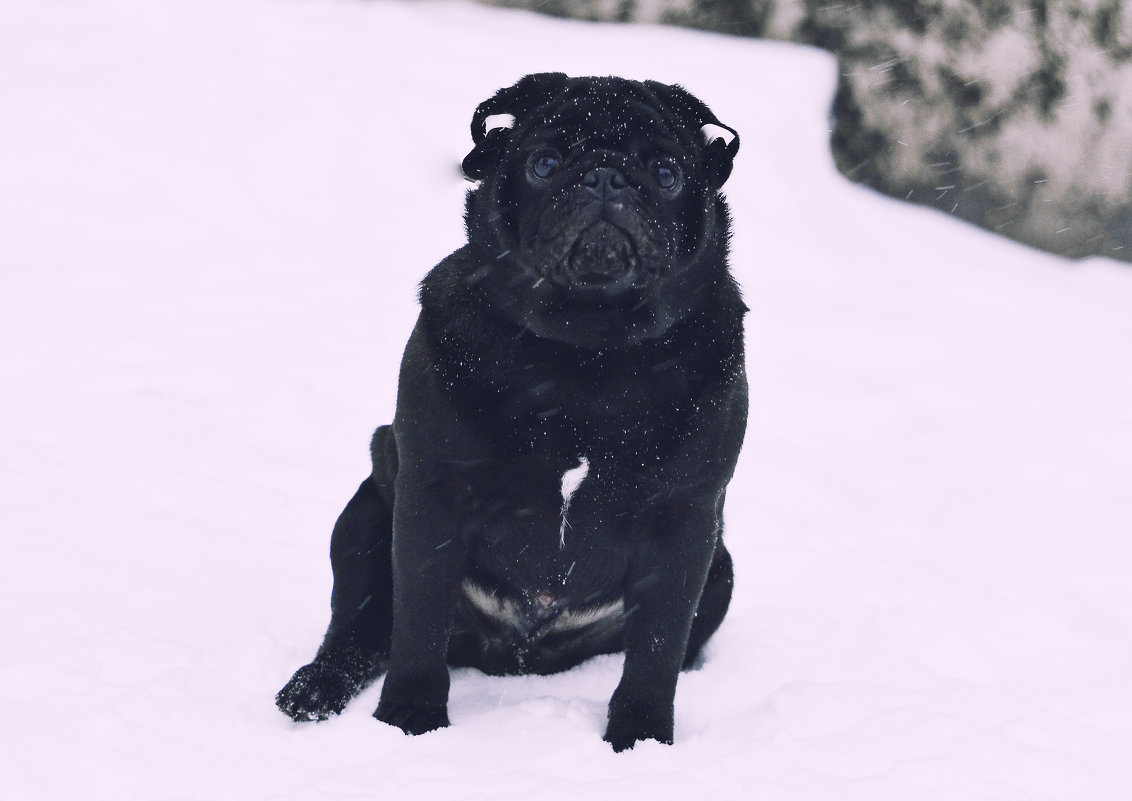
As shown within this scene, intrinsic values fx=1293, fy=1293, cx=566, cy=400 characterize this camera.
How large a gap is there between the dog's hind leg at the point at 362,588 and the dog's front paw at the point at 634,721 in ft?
1.93

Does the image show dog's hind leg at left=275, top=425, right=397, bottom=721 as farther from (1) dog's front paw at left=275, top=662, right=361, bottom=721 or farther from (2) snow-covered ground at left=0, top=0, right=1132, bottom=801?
(2) snow-covered ground at left=0, top=0, right=1132, bottom=801

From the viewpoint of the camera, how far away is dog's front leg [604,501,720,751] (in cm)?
260

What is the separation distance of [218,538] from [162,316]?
7.30 feet

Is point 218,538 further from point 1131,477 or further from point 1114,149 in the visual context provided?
point 1114,149

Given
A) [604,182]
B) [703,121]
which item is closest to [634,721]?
[604,182]

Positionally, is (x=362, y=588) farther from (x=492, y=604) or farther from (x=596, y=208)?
(x=596, y=208)

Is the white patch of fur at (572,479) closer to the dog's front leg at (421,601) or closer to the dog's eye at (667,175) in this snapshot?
the dog's front leg at (421,601)

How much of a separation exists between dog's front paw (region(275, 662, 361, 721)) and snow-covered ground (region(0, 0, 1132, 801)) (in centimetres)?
5

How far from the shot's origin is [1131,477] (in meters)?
4.92

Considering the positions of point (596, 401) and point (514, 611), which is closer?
point (596, 401)

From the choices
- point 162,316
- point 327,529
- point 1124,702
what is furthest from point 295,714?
point 162,316

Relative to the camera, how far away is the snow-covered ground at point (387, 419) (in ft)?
8.54

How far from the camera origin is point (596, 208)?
96.0 inches

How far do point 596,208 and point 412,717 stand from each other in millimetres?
1088
